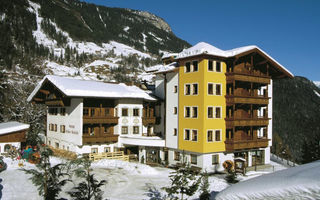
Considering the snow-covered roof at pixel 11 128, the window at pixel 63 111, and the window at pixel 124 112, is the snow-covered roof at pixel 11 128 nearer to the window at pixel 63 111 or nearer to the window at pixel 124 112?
the window at pixel 63 111

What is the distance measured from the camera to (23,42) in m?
186

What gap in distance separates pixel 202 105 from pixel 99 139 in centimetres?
1276

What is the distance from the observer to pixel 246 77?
104ft

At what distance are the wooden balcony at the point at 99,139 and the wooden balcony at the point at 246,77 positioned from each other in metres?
15.2

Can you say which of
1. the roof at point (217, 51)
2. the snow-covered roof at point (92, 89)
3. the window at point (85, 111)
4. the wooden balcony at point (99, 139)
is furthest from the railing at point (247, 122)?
the window at point (85, 111)

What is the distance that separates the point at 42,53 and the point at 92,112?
164857 mm

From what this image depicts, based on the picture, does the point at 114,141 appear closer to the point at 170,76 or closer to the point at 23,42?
the point at 170,76

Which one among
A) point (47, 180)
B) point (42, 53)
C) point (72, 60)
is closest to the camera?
point (47, 180)

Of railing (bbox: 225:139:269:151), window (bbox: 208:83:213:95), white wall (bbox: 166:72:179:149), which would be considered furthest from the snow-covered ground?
window (bbox: 208:83:213:95)

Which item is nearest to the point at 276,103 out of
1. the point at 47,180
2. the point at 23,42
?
the point at 23,42

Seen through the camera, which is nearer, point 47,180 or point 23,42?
point 47,180

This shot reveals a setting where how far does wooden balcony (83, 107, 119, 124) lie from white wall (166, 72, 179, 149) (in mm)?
6462

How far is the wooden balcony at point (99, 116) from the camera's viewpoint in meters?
33.1

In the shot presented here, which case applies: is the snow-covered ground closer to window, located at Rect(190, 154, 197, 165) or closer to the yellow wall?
window, located at Rect(190, 154, 197, 165)
